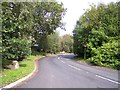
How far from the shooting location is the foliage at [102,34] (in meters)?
37.5

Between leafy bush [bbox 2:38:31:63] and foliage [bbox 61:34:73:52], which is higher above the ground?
foliage [bbox 61:34:73:52]

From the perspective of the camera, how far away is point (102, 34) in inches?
1730

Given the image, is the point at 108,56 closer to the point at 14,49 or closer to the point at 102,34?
the point at 102,34

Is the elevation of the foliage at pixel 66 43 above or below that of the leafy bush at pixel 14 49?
above

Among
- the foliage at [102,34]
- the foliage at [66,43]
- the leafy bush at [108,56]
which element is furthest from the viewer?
the foliage at [66,43]

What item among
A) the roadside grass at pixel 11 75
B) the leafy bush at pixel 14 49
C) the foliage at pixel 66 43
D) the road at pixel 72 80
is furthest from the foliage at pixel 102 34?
the foliage at pixel 66 43

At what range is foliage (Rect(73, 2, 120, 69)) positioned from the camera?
3751 centimetres

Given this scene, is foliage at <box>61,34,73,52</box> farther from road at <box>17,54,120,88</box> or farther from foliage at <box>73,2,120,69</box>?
road at <box>17,54,120,88</box>

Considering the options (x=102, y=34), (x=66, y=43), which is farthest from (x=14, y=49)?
(x=66, y=43)

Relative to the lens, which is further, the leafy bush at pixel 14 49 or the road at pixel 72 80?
the leafy bush at pixel 14 49

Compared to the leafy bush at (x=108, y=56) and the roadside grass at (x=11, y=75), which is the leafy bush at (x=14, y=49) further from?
the leafy bush at (x=108, y=56)

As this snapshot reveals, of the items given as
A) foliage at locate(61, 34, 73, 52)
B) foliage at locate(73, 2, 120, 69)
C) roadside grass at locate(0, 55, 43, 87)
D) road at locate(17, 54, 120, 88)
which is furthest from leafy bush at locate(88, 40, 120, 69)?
foliage at locate(61, 34, 73, 52)

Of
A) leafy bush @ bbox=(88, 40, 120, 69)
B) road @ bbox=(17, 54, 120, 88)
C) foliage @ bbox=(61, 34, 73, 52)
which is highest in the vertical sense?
foliage @ bbox=(61, 34, 73, 52)

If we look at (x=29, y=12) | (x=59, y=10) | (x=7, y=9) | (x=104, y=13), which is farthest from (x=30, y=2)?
(x=59, y=10)
